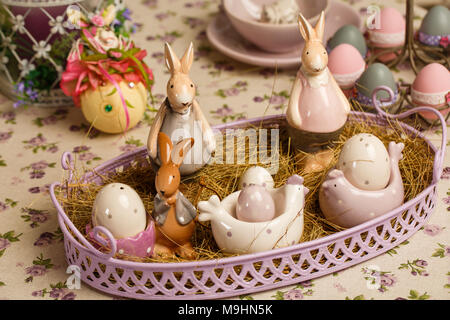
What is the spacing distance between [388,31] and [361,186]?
65 cm

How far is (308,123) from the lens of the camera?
1.21 m

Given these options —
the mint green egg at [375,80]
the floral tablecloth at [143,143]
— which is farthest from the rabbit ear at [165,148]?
the mint green egg at [375,80]

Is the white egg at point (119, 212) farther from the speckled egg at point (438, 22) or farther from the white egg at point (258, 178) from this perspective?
the speckled egg at point (438, 22)

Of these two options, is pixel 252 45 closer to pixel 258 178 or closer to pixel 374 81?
pixel 374 81

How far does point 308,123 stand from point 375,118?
18 centimetres

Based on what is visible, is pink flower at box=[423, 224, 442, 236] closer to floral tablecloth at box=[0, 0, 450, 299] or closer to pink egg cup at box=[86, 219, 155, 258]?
floral tablecloth at box=[0, 0, 450, 299]

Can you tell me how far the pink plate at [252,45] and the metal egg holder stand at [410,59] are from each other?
150 mm

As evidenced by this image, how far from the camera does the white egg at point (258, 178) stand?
1124 mm

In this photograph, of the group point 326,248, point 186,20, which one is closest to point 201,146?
point 326,248

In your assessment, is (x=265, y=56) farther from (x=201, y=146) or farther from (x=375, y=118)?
(x=201, y=146)

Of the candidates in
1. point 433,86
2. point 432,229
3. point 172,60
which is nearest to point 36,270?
point 172,60

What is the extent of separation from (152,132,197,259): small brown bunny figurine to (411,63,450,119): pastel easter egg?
569 millimetres

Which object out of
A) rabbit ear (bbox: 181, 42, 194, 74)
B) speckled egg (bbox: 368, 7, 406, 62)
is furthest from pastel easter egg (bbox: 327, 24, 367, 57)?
rabbit ear (bbox: 181, 42, 194, 74)

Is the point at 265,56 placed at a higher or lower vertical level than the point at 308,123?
lower
